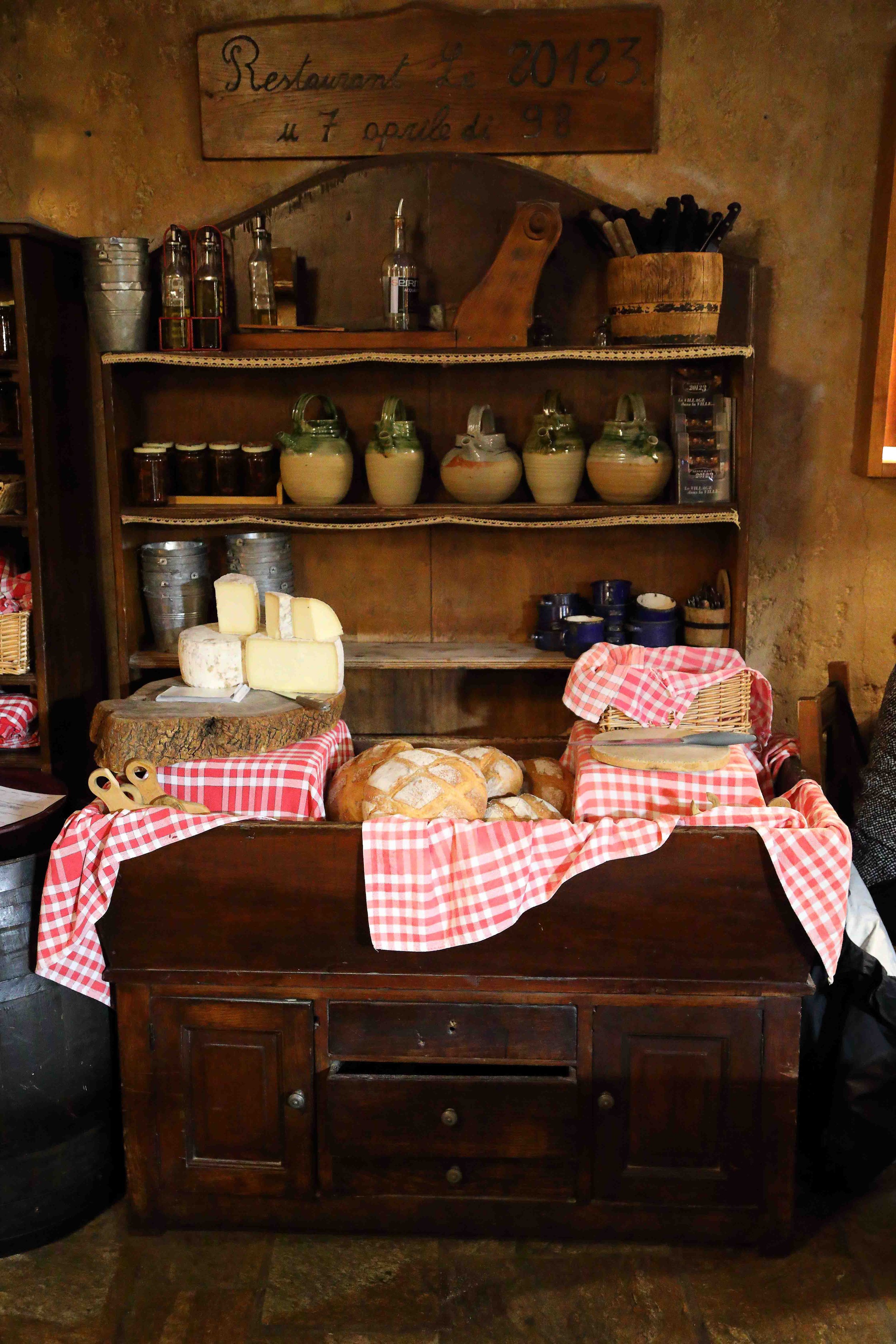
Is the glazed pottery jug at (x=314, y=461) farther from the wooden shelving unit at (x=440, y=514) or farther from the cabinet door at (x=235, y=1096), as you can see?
the cabinet door at (x=235, y=1096)

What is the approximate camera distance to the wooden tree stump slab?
7.64ft

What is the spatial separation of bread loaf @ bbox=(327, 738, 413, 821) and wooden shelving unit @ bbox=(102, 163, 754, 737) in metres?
0.66

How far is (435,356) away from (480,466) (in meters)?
0.31

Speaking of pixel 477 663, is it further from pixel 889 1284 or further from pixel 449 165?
pixel 889 1284

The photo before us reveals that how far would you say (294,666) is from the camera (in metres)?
2.54

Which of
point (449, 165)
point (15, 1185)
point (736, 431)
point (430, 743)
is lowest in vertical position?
point (15, 1185)

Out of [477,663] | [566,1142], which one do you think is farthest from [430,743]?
[566,1142]

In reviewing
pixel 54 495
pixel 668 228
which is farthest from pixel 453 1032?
pixel 668 228

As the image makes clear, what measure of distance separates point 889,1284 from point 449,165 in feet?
9.43

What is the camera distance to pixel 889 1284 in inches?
89.6

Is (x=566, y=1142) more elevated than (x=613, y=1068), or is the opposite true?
(x=613, y=1068)

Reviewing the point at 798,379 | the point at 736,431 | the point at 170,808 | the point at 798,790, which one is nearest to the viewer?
the point at 170,808

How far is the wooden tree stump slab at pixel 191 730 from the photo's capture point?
91.7 inches

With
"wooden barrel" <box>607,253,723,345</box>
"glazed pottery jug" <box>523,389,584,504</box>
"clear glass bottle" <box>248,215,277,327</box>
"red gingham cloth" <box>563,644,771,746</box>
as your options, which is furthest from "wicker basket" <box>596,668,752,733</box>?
"clear glass bottle" <box>248,215,277,327</box>
